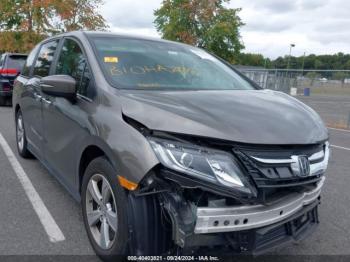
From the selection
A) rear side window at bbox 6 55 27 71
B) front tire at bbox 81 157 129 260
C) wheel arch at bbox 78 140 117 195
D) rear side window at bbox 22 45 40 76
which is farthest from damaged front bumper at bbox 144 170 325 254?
rear side window at bbox 6 55 27 71

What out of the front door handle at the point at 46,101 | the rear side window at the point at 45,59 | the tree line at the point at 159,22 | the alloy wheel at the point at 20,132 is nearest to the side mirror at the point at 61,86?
the front door handle at the point at 46,101

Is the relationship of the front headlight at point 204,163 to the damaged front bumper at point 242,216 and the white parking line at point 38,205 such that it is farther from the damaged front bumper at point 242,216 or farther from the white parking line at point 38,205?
the white parking line at point 38,205

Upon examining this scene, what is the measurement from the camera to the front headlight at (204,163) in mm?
2316

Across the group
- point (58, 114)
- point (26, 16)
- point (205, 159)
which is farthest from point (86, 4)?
point (205, 159)

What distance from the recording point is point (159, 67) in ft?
11.8

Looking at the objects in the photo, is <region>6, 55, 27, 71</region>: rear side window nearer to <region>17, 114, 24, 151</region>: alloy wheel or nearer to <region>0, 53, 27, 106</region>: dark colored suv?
<region>0, 53, 27, 106</region>: dark colored suv

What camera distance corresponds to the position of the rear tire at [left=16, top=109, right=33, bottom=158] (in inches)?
221

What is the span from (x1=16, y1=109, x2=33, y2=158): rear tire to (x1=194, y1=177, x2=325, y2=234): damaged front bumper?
386 centimetres

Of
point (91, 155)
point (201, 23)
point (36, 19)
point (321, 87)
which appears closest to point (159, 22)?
point (201, 23)

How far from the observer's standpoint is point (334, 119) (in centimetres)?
1430

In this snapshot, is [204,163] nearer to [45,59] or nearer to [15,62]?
[45,59]

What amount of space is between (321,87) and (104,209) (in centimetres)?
1437

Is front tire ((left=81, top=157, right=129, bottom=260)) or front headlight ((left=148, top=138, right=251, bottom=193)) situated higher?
front headlight ((left=148, top=138, right=251, bottom=193))

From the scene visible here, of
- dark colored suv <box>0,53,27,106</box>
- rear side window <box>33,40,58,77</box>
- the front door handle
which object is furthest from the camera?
dark colored suv <box>0,53,27,106</box>
